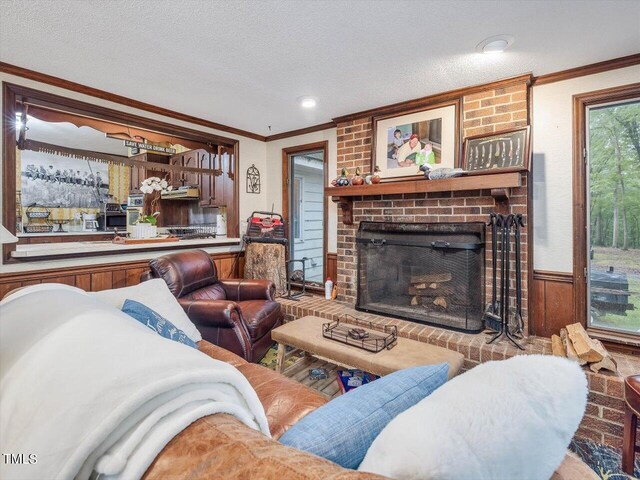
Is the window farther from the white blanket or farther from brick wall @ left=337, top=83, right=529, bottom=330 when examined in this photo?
the white blanket

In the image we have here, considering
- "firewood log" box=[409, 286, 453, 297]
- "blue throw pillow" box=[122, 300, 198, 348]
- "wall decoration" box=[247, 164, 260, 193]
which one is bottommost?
"firewood log" box=[409, 286, 453, 297]

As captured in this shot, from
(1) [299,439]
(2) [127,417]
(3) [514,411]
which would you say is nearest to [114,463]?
(2) [127,417]

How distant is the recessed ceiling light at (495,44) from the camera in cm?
200

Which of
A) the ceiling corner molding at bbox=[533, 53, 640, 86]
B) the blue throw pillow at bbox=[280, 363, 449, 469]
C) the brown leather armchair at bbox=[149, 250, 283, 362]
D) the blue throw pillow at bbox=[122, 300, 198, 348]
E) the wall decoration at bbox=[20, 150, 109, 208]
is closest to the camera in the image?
the blue throw pillow at bbox=[280, 363, 449, 469]

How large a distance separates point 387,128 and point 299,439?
303cm

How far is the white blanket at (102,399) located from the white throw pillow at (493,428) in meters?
0.31

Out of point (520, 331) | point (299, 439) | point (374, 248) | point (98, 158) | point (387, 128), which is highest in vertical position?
point (387, 128)

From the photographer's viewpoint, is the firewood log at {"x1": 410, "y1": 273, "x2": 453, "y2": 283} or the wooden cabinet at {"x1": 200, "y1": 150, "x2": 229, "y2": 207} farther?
the wooden cabinet at {"x1": 200, "y1": 150, "x2": 229, "y2": 207}

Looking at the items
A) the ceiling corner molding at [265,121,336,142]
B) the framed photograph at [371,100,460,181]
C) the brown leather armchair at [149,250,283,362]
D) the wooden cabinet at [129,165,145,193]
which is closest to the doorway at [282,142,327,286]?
the ceiling corner molding at [265,121,336,142]

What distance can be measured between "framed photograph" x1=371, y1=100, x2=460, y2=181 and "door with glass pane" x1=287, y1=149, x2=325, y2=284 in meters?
1.22

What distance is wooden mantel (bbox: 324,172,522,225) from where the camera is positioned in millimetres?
2371

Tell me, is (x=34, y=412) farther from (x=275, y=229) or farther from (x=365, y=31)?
(x=275, y=229)

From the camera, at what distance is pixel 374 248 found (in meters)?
3.20

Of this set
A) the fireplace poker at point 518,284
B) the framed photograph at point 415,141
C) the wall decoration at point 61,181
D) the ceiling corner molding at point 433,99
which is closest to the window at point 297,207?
the ceiling corner molding at point 433,99
